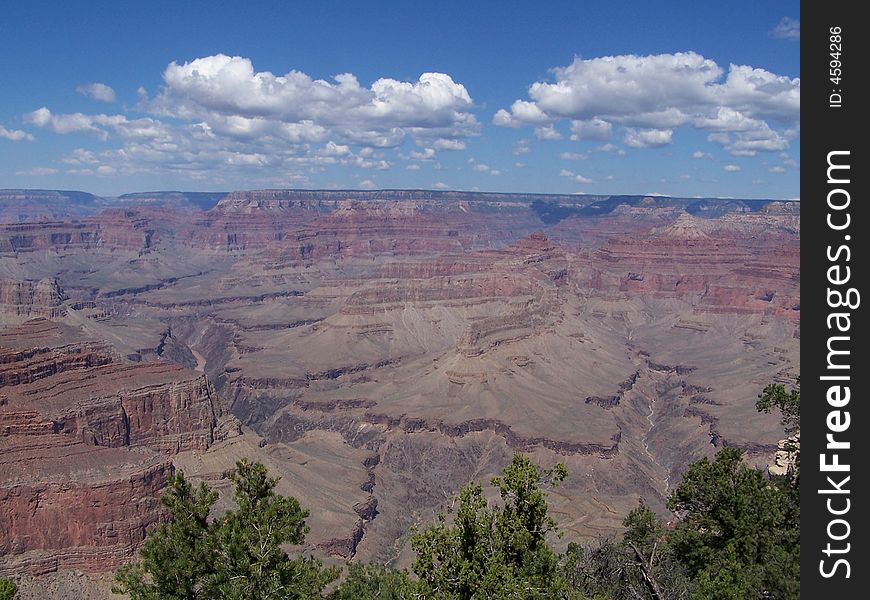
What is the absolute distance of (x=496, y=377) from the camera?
5463 inches

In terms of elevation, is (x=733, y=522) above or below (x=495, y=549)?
below

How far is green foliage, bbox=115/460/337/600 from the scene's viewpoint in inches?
912

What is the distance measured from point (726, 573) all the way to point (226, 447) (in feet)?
226

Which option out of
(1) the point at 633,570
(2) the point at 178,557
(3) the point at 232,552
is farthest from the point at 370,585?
(3) the point at 232,552

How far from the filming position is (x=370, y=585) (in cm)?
4091

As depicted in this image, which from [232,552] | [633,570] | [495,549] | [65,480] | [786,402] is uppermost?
[786,402]

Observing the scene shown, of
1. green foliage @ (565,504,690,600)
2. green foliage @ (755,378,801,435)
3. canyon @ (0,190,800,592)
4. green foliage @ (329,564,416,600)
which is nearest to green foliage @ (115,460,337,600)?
green foliage @ (329,564,416,600)

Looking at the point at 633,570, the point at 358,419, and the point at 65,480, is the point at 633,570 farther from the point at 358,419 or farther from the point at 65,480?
the point at 358,419

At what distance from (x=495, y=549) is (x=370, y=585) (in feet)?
71.0
